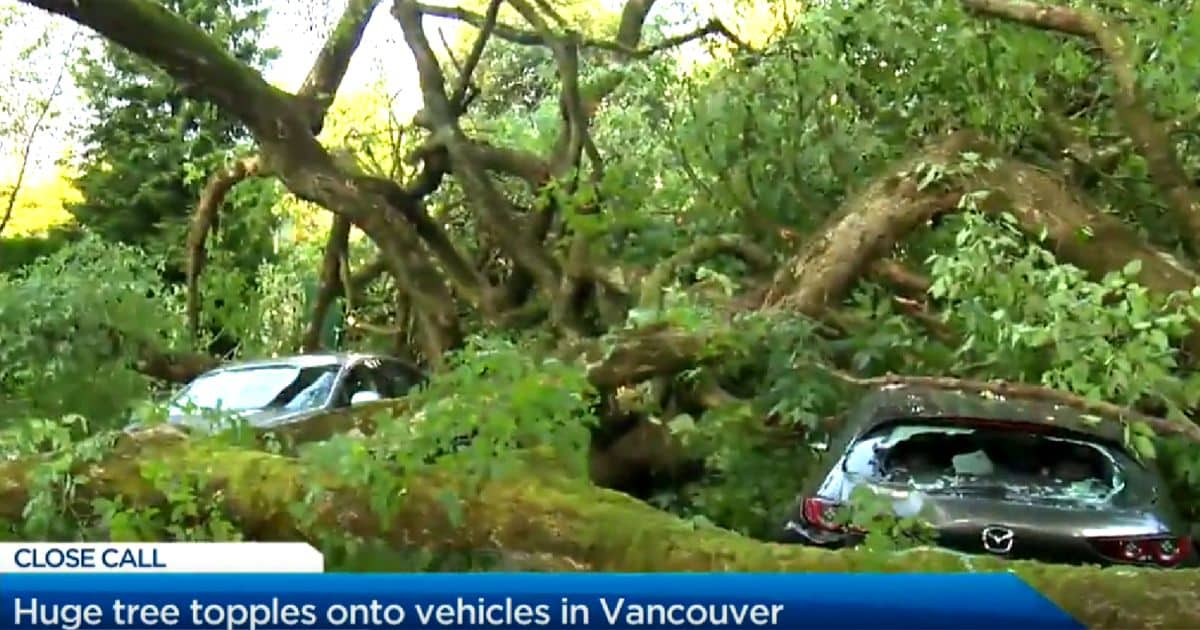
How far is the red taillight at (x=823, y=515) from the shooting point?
4.63 m

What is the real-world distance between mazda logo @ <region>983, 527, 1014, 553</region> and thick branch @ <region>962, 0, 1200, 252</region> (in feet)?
5.23

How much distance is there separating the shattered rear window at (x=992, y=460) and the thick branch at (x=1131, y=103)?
105 cm

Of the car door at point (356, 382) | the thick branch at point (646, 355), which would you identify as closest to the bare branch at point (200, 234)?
the car door at point (356, 382)

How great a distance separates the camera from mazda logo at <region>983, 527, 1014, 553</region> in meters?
4.41

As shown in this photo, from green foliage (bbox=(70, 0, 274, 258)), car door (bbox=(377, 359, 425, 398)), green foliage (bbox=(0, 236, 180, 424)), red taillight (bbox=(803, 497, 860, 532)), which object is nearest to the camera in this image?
red taillight (bbox=(803, 497, 860, 532))

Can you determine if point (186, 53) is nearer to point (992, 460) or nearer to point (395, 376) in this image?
point (395, 376)

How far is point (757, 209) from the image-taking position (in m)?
7.13

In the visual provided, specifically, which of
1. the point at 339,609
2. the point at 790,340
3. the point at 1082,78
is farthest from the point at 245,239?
the point at 339,609

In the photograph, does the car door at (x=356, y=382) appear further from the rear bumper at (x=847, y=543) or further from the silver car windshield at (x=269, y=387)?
the rear bumper at (x=847, y=543)

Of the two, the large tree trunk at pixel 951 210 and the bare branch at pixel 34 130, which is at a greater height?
the bare branch at pixel 34 130

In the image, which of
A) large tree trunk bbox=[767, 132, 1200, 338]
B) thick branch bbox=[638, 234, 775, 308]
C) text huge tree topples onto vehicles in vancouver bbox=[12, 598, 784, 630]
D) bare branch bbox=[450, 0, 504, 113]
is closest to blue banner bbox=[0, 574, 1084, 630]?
text huge tree topples onto vehicles in vancouver bbox=[12, 598, 784, 630]

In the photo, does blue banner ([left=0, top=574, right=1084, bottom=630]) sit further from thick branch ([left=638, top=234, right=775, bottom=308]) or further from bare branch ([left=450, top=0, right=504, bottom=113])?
bare branch ([left=450, top=0, right=504, bottom=113])

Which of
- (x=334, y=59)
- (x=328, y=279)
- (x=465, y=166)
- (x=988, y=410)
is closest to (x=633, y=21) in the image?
(x=465, y=166)

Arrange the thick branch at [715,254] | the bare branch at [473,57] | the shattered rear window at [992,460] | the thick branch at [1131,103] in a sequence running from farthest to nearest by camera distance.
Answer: the bare branch at [473,57], the thick branch at [715,254], the thick branch at [1131,103], the shattered rear window at [992,460]
